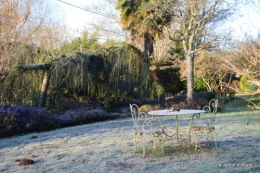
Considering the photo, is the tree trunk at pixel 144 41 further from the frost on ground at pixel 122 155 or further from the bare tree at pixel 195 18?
the frost on ground at pixel 122 155

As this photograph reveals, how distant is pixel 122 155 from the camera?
5.88m

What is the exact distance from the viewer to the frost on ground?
4.88 metres

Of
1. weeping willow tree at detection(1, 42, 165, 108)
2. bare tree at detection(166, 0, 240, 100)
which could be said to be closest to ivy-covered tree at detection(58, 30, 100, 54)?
weeping willow tree at detection(1, 42, 165, 108)

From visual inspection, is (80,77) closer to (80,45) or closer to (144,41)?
(80,45)

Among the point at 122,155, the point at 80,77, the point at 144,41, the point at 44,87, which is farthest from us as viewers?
the point at 144,41

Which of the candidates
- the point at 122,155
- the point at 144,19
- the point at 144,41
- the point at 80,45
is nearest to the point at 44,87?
the point at 80,45

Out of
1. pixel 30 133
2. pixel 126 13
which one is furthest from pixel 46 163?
pixel 126 13

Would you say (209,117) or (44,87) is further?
(44,87)

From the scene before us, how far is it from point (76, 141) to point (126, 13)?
11214 millimetres

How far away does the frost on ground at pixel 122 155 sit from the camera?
4879 mm

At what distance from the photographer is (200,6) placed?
14328 millimetres

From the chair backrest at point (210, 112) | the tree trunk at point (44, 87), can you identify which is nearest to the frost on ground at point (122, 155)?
the chair backrest at point (210, 112)

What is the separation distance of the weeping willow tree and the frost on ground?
17.8ft

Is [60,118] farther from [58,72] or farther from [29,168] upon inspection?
[29,168]
